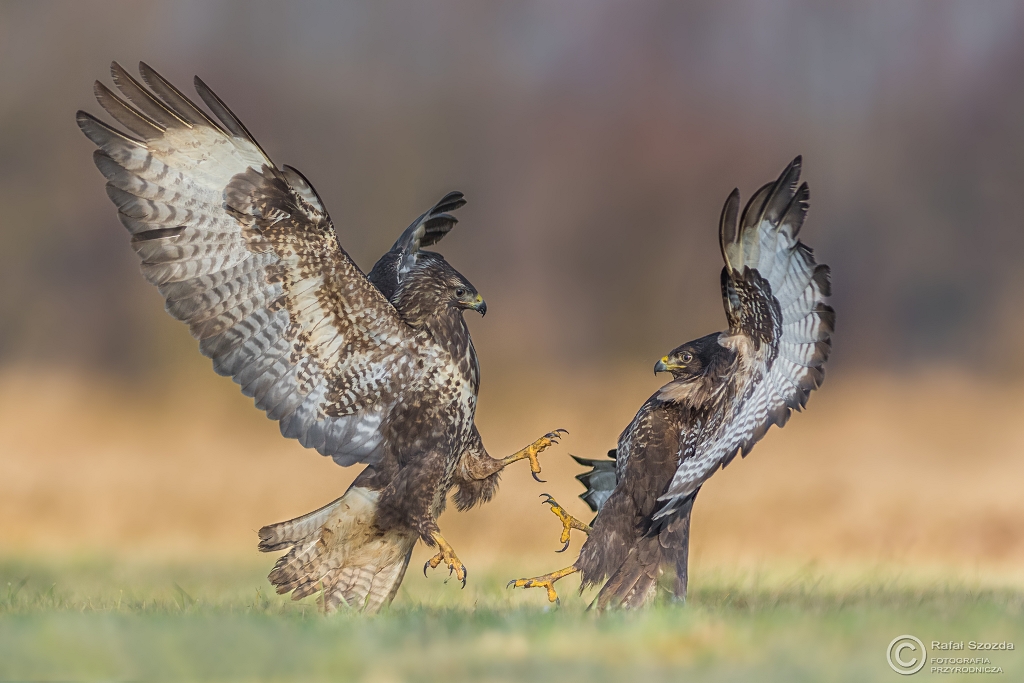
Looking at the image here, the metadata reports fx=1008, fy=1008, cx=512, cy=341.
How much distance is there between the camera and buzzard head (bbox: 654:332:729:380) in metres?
4.68

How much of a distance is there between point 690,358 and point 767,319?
529 millimetres

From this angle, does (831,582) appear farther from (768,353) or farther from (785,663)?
(785,663)

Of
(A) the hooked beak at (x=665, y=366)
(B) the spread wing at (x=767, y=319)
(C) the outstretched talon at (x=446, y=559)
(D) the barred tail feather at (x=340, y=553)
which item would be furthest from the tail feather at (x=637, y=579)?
(D) the barred tail feather at (x=340, y=553)

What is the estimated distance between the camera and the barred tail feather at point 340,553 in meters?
4.98

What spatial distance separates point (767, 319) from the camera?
4.27 meters

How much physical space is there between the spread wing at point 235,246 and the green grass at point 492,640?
123 centimetres

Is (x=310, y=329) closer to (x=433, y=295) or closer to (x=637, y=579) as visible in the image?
(x=433, y=295)

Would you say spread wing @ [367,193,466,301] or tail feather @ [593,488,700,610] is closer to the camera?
tail feather @ [593,488,700,610]

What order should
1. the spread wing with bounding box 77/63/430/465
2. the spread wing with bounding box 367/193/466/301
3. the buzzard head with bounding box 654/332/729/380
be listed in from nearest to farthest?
the spread wing with bounding box 77/63/430/465, the buzzard head with bounding box 654/332/729/380, the spread wing with bounding box 367/193/466/301

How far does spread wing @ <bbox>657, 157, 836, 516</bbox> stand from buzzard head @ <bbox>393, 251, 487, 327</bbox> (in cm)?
146

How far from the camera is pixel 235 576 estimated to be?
251 inches

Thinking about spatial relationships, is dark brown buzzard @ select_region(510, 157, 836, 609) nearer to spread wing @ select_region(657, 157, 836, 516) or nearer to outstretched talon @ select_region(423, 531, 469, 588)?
spread wing @ select_region(657, 157, 836, 516)

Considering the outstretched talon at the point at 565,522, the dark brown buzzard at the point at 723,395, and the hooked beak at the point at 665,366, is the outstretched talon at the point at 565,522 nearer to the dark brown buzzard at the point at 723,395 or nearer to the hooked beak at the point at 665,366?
the dark brown buzzard at the point at 723,395

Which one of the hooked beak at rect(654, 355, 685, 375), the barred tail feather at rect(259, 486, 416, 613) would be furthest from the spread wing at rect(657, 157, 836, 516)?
the barred tail feather at rect(259, 486, 416, 613)
